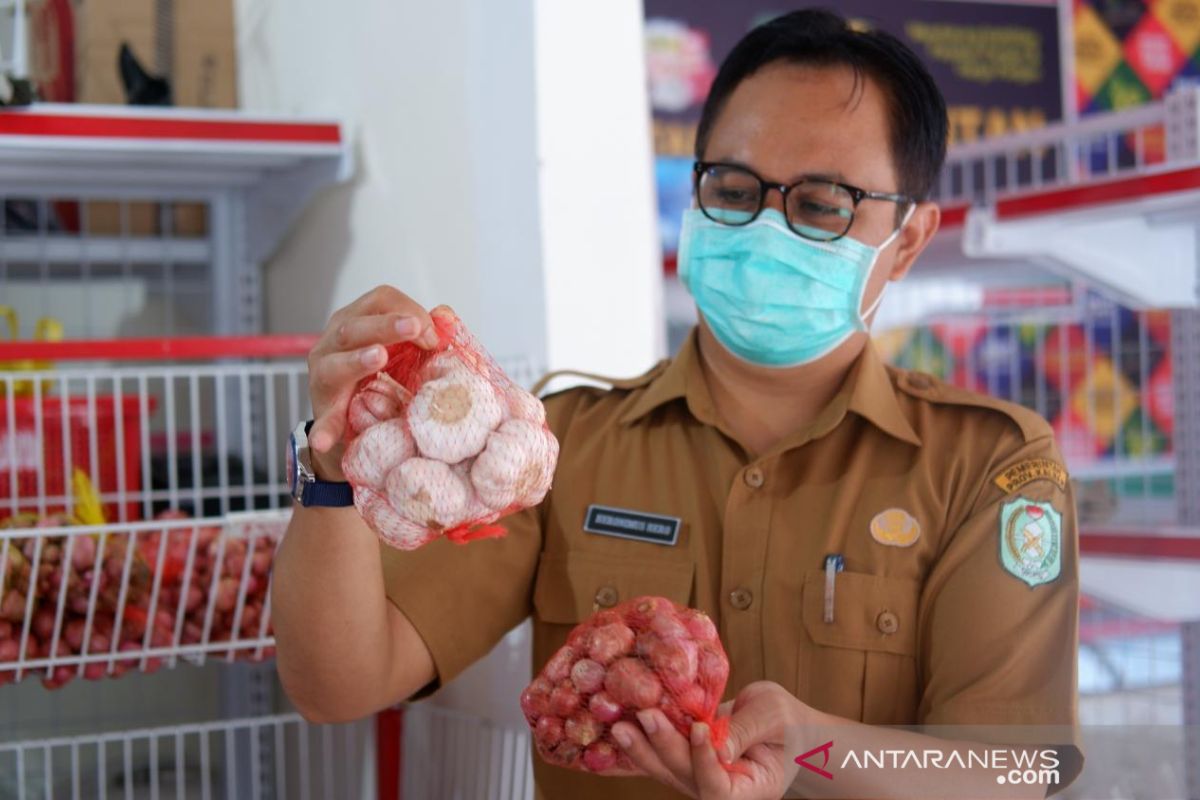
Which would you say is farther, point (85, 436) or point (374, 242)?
point (374, 242)

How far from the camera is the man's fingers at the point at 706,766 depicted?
1.21 metres

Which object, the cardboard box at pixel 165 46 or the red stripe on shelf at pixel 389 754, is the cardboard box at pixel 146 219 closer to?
the cardboard box at pixel 165 46

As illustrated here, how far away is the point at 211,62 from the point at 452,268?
113 centimetres

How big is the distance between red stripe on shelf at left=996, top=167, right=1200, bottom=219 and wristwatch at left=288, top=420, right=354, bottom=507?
4.76 ft

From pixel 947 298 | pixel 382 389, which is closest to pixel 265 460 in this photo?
pixel 382 389

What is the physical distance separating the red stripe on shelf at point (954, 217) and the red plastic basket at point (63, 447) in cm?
150

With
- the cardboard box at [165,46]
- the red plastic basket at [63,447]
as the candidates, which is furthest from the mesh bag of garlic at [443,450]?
the cardboard box at [165,46]

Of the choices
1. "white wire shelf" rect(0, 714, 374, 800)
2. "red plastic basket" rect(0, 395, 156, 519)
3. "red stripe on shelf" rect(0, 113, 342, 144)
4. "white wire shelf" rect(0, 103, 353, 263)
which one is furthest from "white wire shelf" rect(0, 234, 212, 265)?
"white wire shelf" rect(0, 714, 374, 800)

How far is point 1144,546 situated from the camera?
9.05ft

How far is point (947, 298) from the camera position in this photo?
4.62 metres

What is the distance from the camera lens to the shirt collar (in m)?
→ 1.67

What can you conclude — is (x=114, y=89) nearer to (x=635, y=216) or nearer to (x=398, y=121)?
(x=398, y=121)

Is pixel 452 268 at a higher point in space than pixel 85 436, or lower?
higher

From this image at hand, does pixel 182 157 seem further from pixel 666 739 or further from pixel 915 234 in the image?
pixel 666 739
